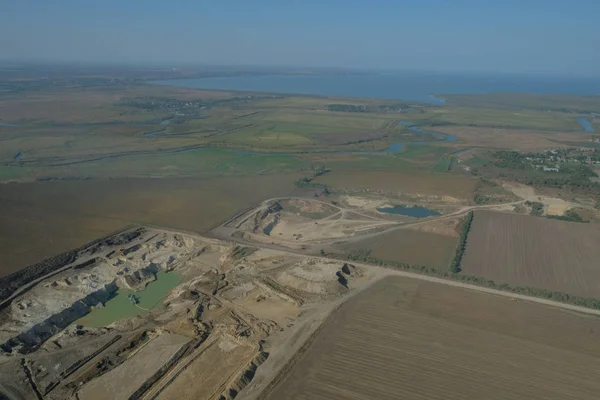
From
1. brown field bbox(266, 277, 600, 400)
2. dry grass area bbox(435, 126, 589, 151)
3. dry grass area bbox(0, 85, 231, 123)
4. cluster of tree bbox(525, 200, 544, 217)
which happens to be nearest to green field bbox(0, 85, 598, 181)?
dry grass area bbox(0, 85, 231, 123)

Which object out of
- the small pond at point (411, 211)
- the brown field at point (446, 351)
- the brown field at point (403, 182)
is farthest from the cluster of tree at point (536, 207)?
the brown field at point (446, 351)

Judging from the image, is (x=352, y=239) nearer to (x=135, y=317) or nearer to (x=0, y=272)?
(x=135, y=317)

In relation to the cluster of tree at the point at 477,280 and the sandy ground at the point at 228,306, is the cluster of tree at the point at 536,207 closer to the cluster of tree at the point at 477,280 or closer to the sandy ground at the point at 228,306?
the sandy ground at the point at 228,306

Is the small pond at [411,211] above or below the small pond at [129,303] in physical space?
above

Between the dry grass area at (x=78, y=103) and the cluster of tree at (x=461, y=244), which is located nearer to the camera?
the cluster of tree at (x=461, y=244)

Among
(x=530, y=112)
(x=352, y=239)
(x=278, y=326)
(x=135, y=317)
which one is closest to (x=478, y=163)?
(x=352, y=239)

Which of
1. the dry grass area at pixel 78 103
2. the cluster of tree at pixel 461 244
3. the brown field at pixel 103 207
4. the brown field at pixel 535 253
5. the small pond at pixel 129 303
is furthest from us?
the dry grass area at pixel 78 103

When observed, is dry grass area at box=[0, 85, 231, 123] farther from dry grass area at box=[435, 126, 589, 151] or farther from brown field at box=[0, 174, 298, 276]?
dry grass area at box=[435, 126, 589, 151]
